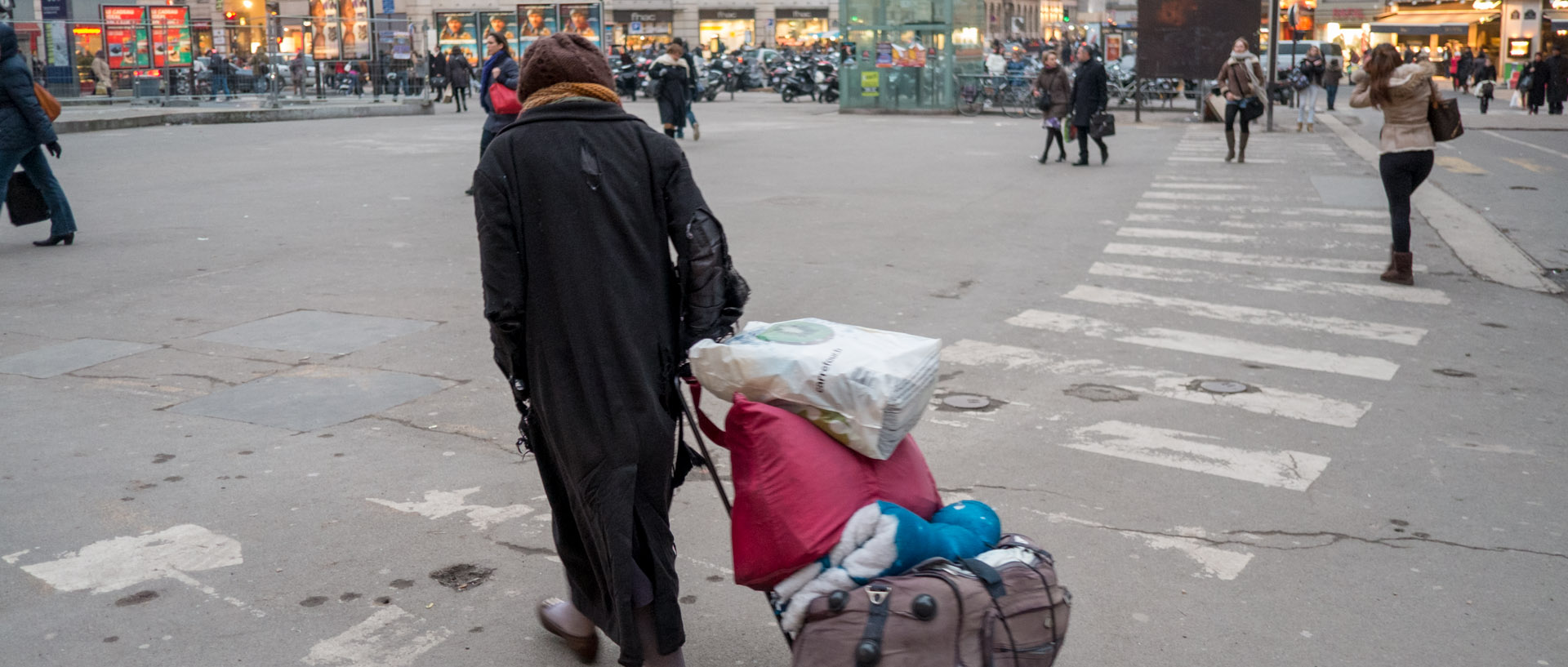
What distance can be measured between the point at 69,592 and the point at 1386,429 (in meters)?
5.08

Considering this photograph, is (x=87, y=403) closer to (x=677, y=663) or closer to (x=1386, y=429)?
(x=677, y=663)

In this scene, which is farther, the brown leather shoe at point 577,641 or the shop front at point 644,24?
the shop front at point 644,24

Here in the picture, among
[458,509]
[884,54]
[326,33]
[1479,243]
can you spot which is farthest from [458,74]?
[458,509]

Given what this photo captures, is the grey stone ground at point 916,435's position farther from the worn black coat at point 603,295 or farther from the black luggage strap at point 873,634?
the black luggage strap at point 873,634

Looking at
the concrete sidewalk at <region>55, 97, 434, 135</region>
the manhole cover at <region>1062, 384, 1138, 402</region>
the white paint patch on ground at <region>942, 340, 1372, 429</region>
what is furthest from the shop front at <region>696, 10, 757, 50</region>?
the manhole cover at <region>1062, 384, 1138, 402</region>

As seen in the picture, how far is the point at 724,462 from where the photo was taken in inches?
205

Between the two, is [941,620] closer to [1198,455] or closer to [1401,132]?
[1198,455]

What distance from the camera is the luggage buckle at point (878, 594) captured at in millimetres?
2684

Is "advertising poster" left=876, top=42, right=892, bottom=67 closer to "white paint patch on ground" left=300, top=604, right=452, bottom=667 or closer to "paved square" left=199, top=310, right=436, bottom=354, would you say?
"paved square" left=199, top=310, right=436, bottom=354

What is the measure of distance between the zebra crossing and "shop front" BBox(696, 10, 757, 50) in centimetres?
6050

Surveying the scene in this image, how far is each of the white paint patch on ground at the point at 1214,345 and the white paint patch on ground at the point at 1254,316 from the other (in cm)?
53

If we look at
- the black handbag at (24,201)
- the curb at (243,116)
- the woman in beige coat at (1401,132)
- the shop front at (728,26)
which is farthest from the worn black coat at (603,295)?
the shop front at (728,26)

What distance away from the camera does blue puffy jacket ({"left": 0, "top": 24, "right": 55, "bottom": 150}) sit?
9844 mm

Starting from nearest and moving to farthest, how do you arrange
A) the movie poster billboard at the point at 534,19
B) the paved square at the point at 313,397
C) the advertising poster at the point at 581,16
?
the paved square at the point at 313,397 → the advertising poster at the point at 581,16 → the movie poster billboard at the point at 534,19
